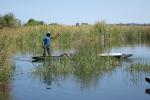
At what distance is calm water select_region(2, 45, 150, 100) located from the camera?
1542cm

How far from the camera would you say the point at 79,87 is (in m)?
17.2

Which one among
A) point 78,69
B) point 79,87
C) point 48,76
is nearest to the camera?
point 79,87

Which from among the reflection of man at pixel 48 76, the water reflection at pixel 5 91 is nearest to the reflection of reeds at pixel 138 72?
the reflection of man at pixel 48 76

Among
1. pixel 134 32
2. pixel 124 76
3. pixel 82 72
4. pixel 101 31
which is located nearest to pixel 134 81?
pixel 124 76

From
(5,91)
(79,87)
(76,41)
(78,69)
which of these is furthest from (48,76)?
(76,41)

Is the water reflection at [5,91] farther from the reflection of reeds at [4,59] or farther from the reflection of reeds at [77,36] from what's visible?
the reflection of reeds at [77,36]

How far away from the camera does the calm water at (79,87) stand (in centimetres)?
1542

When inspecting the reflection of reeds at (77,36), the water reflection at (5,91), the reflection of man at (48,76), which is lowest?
the water reflection at (5,91)

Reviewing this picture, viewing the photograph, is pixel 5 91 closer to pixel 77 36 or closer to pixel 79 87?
pixel 79 87

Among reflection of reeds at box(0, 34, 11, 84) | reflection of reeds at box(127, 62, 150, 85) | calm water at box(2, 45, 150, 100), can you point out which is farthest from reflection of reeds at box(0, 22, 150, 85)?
reflection of reeds at box(0, 34, 11, 84)

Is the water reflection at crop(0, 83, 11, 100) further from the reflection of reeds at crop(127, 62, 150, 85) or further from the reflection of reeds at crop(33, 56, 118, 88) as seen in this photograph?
the reflection of reeds at crop(127, 62, 150, 85)

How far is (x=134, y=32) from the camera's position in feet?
163

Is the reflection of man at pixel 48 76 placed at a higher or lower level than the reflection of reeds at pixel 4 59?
lower

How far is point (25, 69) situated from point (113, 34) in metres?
24.1
